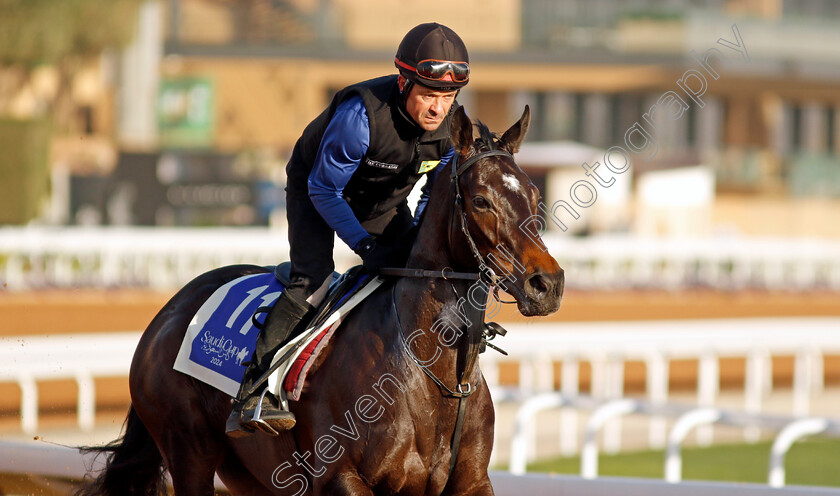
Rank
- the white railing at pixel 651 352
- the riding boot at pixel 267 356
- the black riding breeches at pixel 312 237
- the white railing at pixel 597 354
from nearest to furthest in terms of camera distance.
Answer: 1. the riding boot at pixel 267 356
2. the black riding breeches at pixel 312 237
3. the white railing at pixel 597 354
4. the white railing at pixel 651 352

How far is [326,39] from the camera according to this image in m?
27.2

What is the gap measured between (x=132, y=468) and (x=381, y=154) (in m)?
1.83

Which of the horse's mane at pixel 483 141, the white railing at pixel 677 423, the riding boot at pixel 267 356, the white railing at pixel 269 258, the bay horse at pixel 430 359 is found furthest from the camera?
the white railing at pixel 269 258

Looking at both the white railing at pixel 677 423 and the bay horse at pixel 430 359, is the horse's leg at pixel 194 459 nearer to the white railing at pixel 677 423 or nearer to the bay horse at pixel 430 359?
the bay horse at pixel 430 359

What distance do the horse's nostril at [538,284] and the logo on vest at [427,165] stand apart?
0.79 metres

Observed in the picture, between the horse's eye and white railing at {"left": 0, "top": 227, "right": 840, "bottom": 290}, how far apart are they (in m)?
9.66

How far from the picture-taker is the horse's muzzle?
289 cm

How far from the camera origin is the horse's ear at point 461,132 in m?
3.15

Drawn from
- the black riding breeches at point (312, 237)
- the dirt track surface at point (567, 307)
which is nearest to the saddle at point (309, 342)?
the black riding breeches at point (312, 237)

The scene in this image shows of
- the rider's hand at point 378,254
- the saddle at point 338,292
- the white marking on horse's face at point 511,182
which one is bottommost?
the saddle at point 338,292

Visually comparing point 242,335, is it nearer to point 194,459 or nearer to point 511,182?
point 194,459

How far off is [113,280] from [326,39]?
1584 cm

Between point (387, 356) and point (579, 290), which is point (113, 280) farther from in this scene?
point (387, 356)

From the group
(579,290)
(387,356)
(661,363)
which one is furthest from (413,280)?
(579,290)
